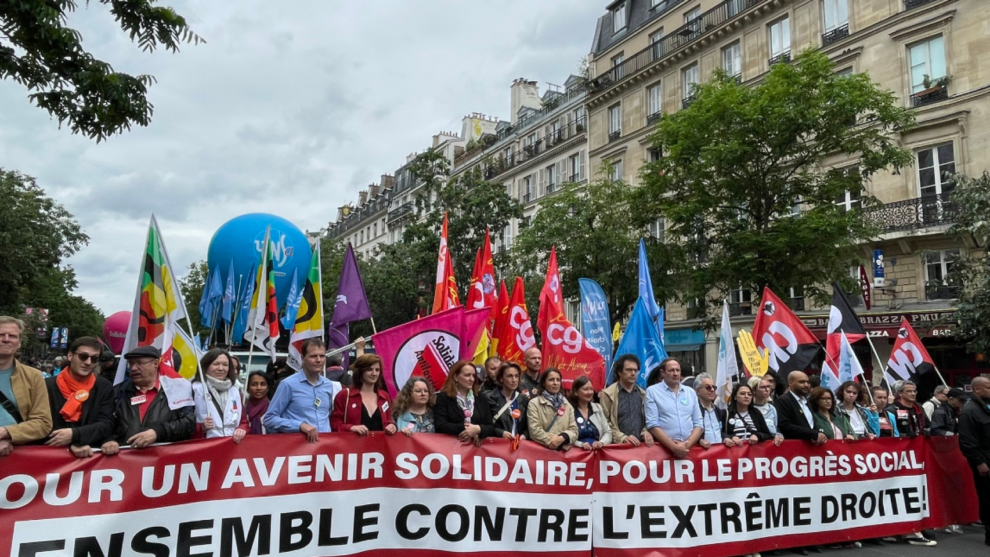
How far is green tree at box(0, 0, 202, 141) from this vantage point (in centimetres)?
638

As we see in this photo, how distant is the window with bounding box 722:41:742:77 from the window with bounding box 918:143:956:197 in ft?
30.4

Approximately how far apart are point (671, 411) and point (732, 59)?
2919 centimetres

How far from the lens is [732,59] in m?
32.6

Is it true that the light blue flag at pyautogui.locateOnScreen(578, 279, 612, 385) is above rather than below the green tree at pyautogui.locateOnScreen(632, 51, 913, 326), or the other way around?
below

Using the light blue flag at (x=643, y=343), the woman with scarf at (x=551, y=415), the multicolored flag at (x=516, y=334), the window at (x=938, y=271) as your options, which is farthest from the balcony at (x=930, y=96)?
the woman with scarf at (x=551, y=415)

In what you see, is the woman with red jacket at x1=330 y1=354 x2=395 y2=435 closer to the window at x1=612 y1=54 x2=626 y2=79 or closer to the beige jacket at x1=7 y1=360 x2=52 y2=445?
the beige jacket at x1=7 y1=360 x2=52 y2=445

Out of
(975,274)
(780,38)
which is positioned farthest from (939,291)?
(780,38)

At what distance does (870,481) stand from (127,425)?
700 centimetres

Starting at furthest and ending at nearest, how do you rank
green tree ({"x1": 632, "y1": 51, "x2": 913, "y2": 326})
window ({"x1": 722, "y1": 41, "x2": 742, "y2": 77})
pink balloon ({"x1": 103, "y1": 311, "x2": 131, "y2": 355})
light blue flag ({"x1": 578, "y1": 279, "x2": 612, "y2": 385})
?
window ({"x1": 722, "y1": 41, "x2": 742, "y2": 77}) < pink balloon ({"x1": 103, "y1": 311, "x2": 131, "y2": 355}) < green tree ({"x1": 632, "y1": 51, "x2": 913, "y2": 326}) < light blue flag ({"x1": 578, "y1": 279, "x2": 612, "y2": 385})

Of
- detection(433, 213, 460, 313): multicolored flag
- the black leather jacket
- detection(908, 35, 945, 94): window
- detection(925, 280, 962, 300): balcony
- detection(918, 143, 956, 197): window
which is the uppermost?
detection(908, 35, 945, 94): window

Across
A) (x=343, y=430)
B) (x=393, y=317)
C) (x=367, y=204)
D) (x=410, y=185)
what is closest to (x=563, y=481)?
(x=343, y=430)

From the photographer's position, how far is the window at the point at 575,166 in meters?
43.5

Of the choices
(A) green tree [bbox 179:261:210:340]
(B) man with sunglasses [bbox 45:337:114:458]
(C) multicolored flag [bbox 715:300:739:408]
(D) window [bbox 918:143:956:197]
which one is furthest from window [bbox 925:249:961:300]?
(A) green tree [bbox 179:261:210:340]

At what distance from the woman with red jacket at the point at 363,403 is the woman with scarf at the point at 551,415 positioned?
1.25 m
